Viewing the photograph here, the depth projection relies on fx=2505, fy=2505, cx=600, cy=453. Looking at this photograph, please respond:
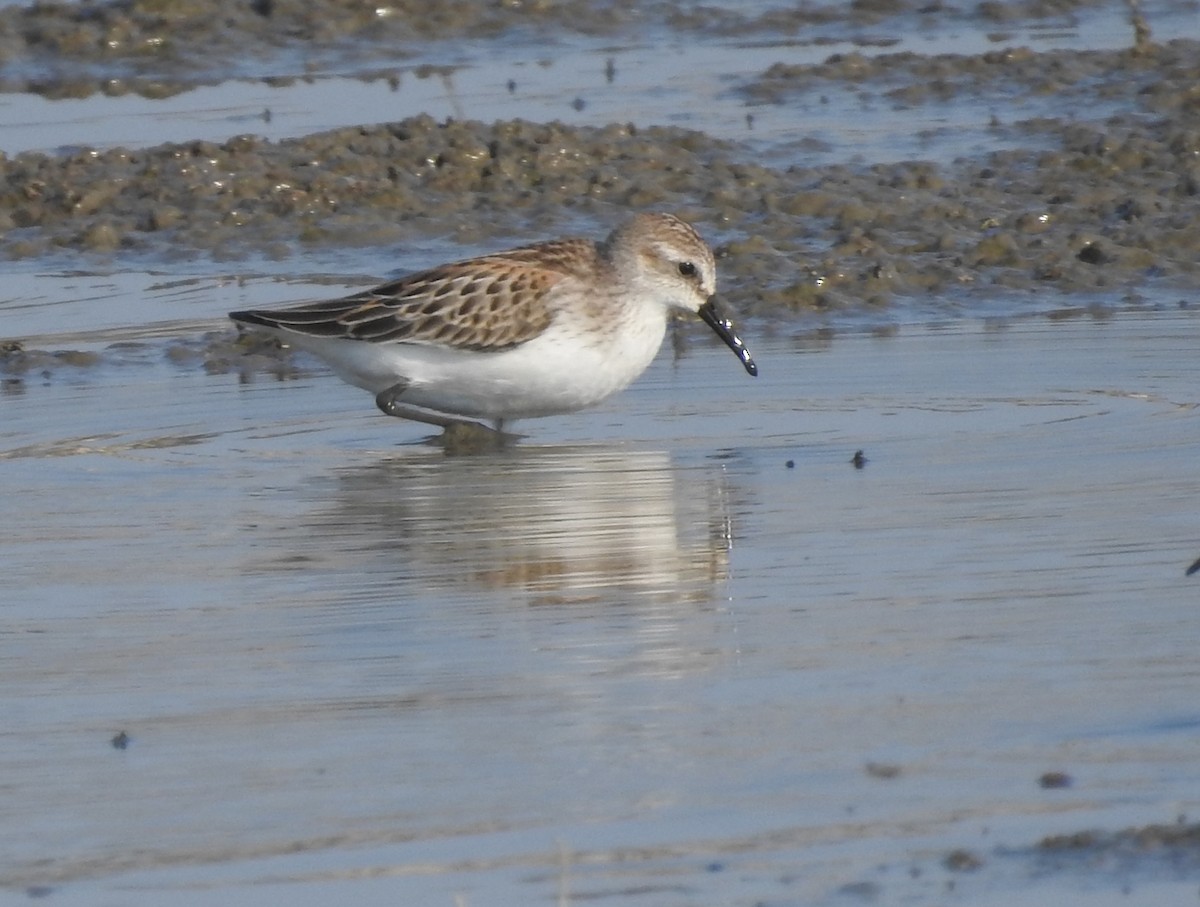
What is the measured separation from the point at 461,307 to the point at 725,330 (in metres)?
0.93

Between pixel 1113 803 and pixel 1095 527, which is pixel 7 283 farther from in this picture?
pixel 1113 803

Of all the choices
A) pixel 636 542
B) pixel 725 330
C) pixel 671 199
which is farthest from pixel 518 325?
pixel 671 199

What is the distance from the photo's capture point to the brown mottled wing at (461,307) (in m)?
8.51

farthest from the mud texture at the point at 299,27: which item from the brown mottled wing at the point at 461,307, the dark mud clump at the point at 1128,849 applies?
the dark mud clump at the point at 1128,849

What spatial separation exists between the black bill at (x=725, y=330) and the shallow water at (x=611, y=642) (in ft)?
0.57

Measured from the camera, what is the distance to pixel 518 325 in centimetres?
850

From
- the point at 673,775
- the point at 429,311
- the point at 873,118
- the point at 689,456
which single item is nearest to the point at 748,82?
the point at 873,118

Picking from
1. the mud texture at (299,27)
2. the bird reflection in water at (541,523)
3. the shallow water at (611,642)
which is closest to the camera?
the shallow water at (611,642)

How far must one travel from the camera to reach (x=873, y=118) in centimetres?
1352

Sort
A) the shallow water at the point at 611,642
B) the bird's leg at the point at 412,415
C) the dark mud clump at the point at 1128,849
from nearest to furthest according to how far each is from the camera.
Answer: the dark mud clump at the point at 1128,849, the shallow water at the point at 611,642, the bird's leg at the point at 412,415

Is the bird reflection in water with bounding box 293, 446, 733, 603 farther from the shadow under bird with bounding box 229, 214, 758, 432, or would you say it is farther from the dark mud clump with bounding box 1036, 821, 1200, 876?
the dark mud clump with bounding box 1036, 821, 1200, 876

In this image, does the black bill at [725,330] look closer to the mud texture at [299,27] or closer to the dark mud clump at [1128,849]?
the dark mud clump at [1128,849]

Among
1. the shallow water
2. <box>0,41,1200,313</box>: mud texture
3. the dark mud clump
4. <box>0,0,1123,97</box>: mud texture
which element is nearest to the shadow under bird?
the shallow water

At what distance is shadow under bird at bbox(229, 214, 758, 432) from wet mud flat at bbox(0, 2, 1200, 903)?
0.20 metres
